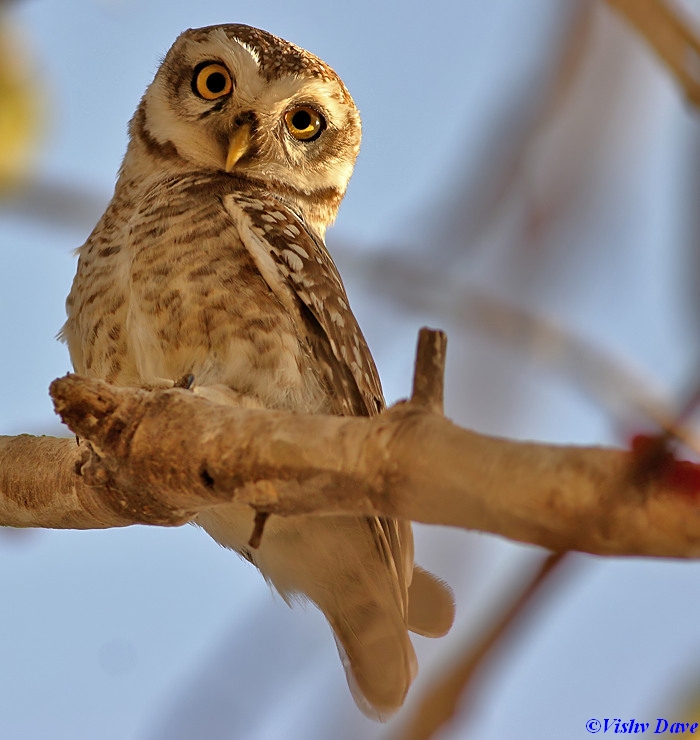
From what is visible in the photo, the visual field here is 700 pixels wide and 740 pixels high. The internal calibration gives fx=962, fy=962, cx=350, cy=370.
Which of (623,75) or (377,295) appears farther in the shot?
(377,295)

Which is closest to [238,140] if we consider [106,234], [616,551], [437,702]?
[106,234]

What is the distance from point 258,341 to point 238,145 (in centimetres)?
122

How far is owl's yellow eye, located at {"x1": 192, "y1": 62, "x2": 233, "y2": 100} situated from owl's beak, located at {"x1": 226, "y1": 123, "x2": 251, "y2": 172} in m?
0.26

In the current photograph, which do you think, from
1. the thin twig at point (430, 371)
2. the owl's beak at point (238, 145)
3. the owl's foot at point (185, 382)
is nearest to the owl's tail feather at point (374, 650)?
the owl's foot at point (185, 382)

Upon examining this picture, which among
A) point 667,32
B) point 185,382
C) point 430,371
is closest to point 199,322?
point 185,382

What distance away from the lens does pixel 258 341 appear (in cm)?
351

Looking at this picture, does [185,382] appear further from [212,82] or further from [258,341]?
[212,82]

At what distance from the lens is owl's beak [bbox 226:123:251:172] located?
4.25m

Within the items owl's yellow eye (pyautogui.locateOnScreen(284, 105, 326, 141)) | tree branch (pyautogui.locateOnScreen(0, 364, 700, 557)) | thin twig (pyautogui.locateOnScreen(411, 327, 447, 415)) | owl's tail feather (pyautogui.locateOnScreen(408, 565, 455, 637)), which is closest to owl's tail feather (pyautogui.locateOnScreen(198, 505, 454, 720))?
owl's tail feather (pyautogui.locateOnScreen(408, 565, 455, 637))

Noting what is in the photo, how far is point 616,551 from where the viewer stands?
5.23 ft

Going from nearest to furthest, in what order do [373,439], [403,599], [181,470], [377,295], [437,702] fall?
1. [437,702]
2. [377,295]
3. [373,439]
4. [181,470]
5. [403,599]

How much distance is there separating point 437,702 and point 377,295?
998 millimetres

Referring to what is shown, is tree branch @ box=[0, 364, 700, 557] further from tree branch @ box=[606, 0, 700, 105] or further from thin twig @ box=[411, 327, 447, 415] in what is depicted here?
tree branch @ box=[606, 0, 700, 105]

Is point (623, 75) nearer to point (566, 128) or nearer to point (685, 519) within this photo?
point (566, 128)
